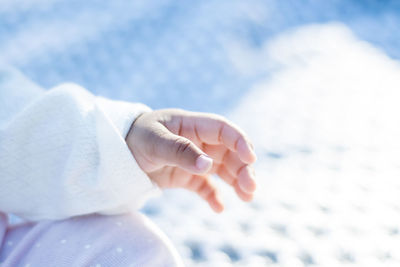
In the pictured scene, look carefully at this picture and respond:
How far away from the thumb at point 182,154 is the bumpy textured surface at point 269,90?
0.20m

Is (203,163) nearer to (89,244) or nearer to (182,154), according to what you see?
(182,154)

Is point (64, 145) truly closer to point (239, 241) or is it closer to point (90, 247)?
point (90, 247)

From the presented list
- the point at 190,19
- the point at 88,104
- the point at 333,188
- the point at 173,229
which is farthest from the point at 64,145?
the point at 190,19

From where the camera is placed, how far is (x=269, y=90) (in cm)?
87

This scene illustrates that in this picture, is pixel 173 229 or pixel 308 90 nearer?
pixel 173 229

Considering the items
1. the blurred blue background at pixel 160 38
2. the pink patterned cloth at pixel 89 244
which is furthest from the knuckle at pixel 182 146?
the blurred blue background at pixel 160 38

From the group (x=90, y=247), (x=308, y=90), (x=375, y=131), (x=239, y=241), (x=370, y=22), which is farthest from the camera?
(x=370, y=22)

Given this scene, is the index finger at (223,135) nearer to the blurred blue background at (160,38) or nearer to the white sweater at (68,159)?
the white sweater at (68,159)

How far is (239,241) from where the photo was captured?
576mm

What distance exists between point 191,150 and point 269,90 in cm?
51

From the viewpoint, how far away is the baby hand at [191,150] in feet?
1.31

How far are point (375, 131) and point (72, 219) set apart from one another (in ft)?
1.63

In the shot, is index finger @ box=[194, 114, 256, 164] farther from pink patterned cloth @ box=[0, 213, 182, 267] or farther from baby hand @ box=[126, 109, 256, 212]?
pink patterned cloth @ box=[0, 213, 182, 267]

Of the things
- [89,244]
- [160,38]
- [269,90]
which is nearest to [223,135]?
[89,244]
